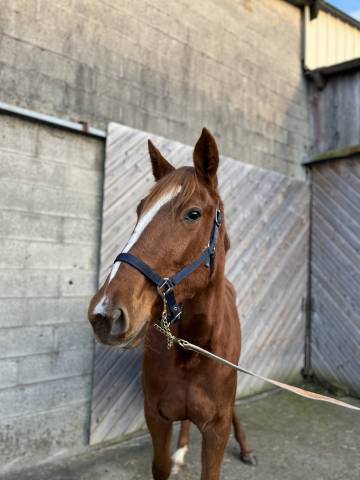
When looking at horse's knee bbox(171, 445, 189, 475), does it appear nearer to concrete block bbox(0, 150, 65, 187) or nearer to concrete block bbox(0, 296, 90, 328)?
concrete block bbox(0, 296, 90, 328)

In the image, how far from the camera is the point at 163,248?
1.40m

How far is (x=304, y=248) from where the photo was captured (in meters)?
4.83

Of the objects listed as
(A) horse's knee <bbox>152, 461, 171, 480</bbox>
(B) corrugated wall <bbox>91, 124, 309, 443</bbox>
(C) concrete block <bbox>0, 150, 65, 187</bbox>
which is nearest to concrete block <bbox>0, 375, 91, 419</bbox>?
(B) corrugated wall <bbox>91, 124, 309, 443</bbox>

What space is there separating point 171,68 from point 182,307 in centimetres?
281

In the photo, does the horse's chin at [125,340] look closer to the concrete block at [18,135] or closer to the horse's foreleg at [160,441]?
the horse's foreleg at [160,441]

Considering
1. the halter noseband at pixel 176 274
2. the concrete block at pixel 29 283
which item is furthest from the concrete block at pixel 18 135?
the halter noseband at pixel 176 274

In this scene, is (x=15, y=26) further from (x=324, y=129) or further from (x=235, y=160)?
(x=324, y=129)

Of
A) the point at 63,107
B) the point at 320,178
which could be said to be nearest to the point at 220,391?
the point at 63,107

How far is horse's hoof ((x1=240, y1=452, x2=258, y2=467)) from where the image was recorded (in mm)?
2851

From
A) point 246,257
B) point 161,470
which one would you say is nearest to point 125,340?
point 161,470

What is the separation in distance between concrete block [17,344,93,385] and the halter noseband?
1729 millimetres

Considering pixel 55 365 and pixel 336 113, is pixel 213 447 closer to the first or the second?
pixel 55 365

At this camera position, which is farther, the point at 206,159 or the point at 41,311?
the point at 41,311

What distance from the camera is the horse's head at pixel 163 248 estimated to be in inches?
47.9
